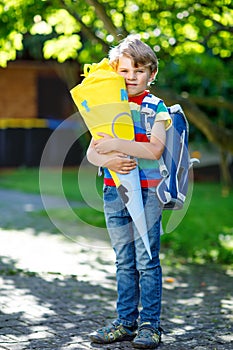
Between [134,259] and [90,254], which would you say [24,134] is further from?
[134,259]

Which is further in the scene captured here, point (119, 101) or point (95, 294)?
point (95, 294)

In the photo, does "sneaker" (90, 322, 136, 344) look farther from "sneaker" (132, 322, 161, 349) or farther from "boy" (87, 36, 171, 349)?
"sneaker" (132, 322, 161, 349)

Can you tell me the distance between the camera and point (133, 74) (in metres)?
4.59

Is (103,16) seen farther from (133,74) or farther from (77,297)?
(133,74)

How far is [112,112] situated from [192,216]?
25.9 feet

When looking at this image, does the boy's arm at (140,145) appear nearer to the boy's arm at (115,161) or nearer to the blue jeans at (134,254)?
the boy's arm at (115,161)

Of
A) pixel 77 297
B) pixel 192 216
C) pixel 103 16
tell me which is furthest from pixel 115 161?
pixel 192 216

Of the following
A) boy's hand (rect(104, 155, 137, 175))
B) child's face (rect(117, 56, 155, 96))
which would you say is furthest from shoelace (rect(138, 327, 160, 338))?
child's face (rect(117, 56, 155, 96))

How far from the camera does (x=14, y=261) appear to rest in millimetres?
8086

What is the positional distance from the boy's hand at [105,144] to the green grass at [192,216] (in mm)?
454

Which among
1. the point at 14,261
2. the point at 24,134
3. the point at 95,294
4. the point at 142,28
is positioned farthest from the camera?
the point at 24,134

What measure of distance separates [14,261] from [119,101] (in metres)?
3.94

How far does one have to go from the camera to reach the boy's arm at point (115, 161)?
4.54 m

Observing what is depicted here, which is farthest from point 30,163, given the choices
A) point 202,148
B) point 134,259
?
point 134,259
